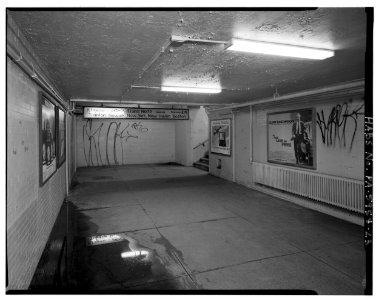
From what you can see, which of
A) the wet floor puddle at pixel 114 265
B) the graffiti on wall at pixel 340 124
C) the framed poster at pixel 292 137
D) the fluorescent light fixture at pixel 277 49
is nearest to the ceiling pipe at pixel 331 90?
the graffiti on wall at pixel 340 124

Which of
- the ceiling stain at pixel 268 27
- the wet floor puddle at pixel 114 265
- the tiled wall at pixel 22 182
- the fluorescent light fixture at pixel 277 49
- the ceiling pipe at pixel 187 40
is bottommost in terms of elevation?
the wet floor puddle at pixel 114 265

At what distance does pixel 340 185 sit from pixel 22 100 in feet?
19.4

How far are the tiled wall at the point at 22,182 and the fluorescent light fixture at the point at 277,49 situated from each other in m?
2.46

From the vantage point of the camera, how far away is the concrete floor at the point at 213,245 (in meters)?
3.35

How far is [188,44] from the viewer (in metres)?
3.29

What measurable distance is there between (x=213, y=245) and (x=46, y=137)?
3279 mm

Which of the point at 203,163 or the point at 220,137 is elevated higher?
the point at 220,137

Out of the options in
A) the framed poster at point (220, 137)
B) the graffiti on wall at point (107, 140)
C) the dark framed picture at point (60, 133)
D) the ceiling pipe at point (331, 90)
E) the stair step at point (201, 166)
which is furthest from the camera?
the graffiti on wall at point (107, 140)

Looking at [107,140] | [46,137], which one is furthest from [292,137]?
[107,140]

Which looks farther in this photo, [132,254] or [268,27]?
[132,254]

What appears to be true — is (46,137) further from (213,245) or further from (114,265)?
(213,245)

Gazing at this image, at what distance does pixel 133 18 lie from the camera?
8.41 feet

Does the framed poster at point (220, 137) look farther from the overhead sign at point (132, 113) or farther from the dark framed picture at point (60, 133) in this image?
the dark framed picture at point (60, 133)

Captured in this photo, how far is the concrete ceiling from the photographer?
2.55m
